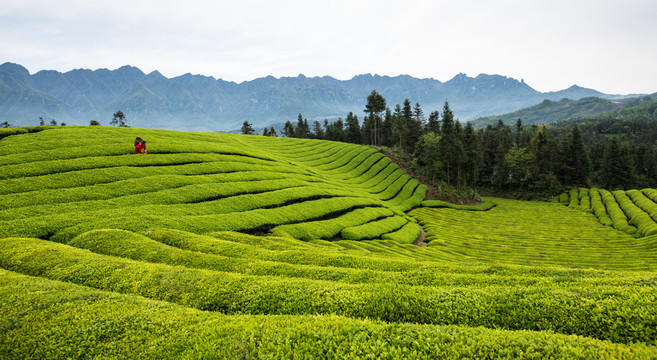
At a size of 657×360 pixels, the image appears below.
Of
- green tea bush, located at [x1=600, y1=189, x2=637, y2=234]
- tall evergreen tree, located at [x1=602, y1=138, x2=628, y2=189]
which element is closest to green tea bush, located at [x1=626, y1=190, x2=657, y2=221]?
green tea bush, located at [x1=600, y1=189, x2=637, y2=234]

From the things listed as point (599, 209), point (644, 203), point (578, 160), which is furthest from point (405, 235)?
point (578, 160)

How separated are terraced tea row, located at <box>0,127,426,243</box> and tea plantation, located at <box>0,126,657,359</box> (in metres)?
0.23

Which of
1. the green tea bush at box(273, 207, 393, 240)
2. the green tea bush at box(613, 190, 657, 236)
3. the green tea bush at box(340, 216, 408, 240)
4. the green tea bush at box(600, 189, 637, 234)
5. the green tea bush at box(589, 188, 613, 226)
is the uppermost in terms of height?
the green tea bush at box(273, 207, 393, 240)

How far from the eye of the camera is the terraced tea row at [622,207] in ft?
161

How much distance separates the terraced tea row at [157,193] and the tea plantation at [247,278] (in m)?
0.23

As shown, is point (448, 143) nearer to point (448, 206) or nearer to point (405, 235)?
point (448, 206)

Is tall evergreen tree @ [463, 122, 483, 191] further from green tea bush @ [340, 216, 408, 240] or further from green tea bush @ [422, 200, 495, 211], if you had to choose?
green tea bush @ [340, 216, 408, 240]

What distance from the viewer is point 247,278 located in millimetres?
12633

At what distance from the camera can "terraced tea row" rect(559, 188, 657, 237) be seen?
48.9m

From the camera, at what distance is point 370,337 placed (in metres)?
7.57

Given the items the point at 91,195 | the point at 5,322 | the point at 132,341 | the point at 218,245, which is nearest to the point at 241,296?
the point at 132,341

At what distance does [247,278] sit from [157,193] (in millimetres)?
22776

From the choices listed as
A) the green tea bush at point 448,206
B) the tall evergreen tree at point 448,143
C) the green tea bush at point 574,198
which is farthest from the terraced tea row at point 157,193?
the green tea bush at point 574,198

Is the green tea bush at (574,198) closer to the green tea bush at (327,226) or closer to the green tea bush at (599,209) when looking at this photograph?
the green tea bush at (599,209)
